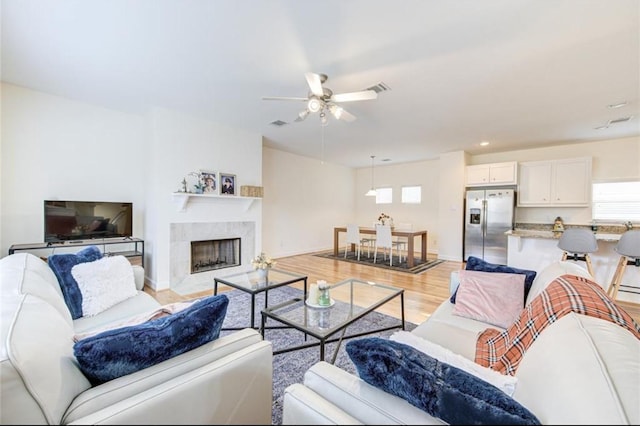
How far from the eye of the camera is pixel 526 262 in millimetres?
3811

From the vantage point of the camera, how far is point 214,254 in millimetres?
4711

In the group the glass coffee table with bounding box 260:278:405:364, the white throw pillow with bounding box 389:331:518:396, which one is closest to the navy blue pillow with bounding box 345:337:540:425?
the white throw pillow with bounding box 389:331:518:396

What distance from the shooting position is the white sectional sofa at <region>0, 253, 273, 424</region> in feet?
2.19

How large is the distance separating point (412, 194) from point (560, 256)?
416 cm

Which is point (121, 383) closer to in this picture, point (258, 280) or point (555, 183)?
point (258, 280)

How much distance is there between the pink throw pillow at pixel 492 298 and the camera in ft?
5.83

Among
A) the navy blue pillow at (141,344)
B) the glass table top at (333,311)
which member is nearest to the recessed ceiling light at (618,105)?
the glass table top at (333,311)

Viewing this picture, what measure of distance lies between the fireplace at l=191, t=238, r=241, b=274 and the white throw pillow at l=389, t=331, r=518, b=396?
393 cm

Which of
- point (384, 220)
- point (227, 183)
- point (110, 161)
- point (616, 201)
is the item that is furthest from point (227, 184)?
point (616, 201)

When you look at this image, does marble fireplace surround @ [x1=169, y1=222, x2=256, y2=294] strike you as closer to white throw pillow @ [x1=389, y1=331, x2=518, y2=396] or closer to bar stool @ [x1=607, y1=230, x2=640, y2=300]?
white throw pillow @ [x1=389, y1=331, x2=518, y2=396]

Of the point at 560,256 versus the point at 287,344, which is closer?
the point at 287,344

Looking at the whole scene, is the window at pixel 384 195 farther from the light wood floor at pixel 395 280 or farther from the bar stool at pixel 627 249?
the bar stool at pixel 627 249

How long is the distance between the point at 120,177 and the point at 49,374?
4129mm

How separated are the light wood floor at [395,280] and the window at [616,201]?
232 cm
